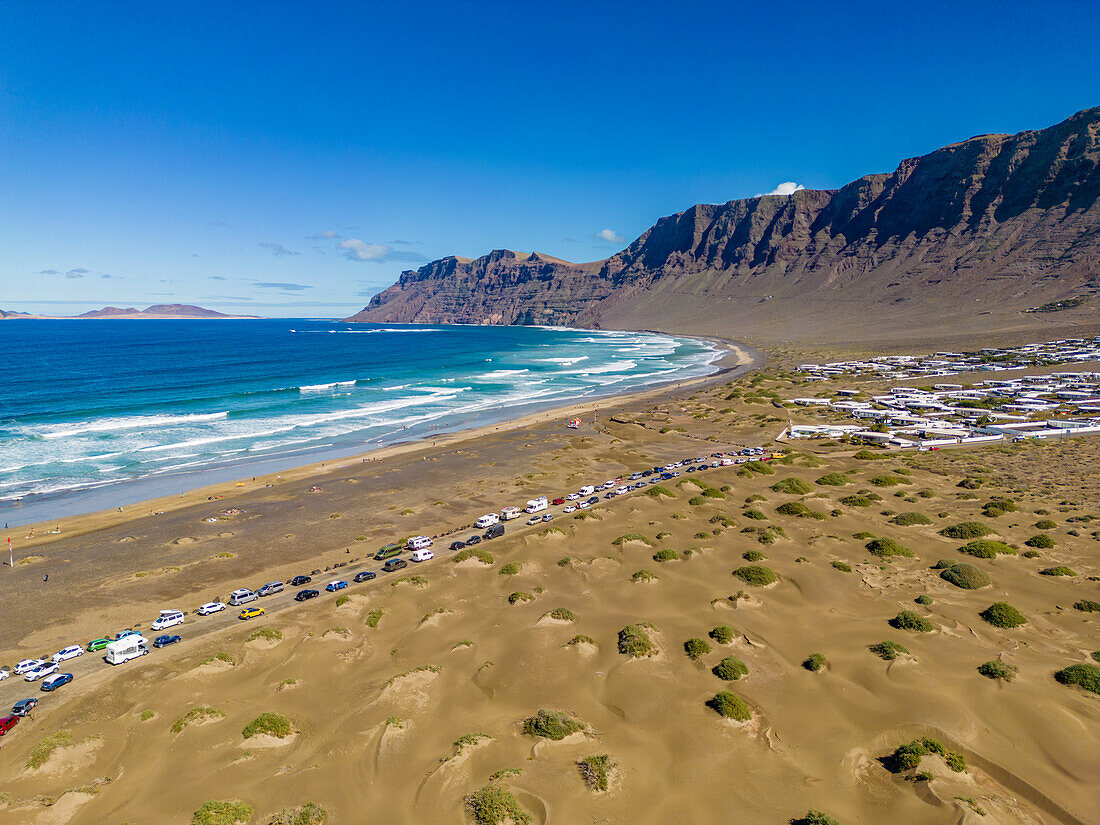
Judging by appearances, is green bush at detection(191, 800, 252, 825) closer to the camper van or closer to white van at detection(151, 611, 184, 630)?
the camper van

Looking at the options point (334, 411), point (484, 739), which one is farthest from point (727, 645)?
point (334, 411)

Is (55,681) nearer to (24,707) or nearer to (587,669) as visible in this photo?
(24,707)

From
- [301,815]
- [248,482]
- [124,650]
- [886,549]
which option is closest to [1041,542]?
[886,549]

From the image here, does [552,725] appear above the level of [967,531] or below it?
below

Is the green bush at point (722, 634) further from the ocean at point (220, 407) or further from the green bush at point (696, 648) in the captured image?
the ocean at point (220, 407)

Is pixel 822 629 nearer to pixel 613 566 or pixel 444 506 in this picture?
pixel 613 566

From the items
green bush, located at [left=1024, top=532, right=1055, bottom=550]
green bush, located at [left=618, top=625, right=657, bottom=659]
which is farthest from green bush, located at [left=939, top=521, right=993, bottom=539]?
green bush, located at [left=618, top=625, right=657, bottom=659]
